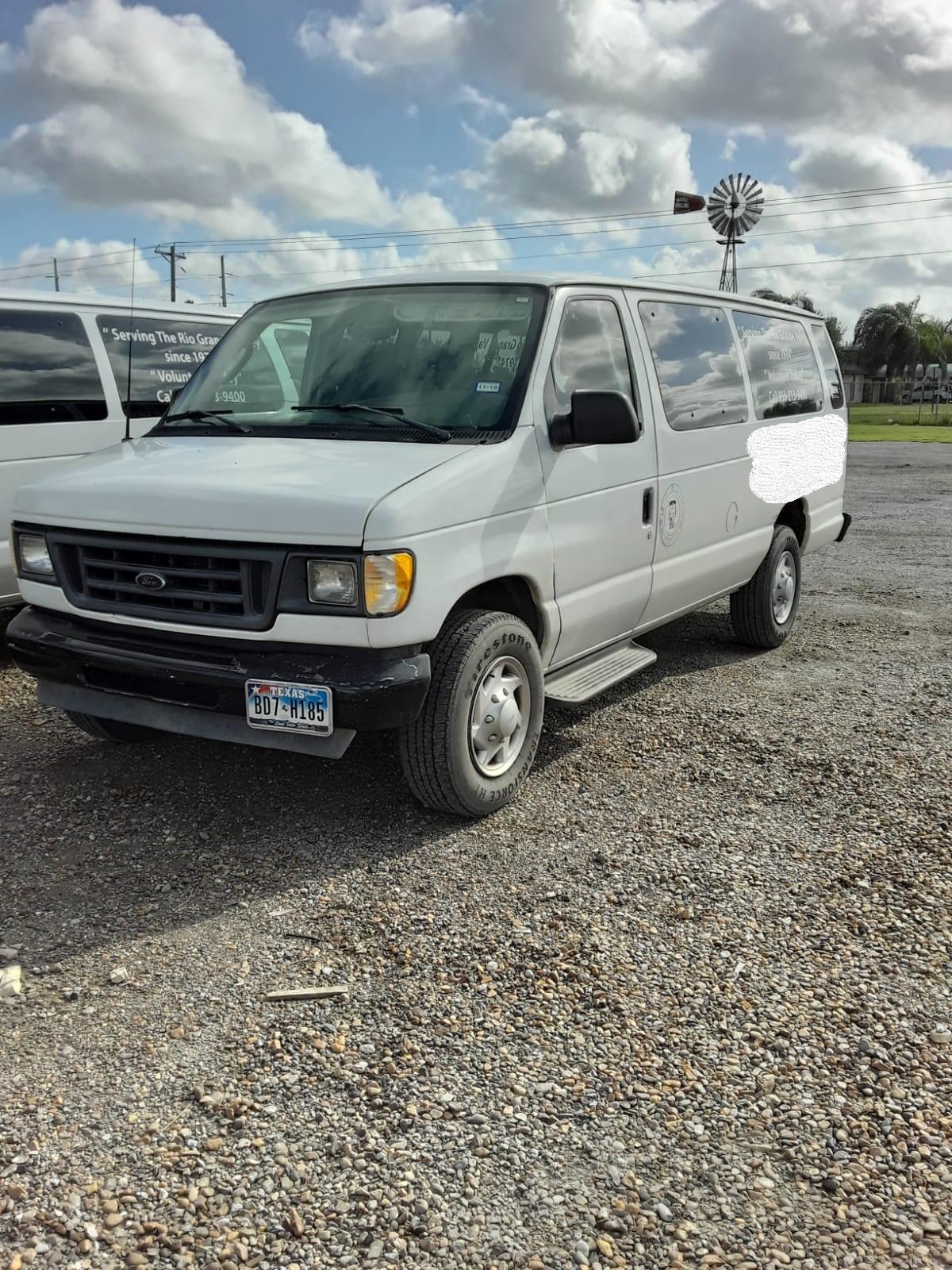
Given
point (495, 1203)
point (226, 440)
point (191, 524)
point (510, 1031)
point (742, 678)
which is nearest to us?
point (495, 1203)

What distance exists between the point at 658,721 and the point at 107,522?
9.48ft

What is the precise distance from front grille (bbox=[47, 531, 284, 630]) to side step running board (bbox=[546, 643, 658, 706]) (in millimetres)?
1420

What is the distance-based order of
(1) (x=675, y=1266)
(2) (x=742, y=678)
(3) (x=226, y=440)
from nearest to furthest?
1. (1) (x=675, y=1266)
2. (3) (x=226, y=440)
3. (2) (x=742, y=678)

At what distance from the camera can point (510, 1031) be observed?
9.41ft

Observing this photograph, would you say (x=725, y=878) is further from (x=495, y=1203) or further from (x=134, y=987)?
(x=134, y=987)

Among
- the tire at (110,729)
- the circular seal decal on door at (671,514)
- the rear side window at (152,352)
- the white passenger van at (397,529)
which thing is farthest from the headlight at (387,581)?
the rear side window at (152,352)

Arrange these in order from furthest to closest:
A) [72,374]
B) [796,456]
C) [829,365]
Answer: [829,365] < [796,456] < [72,374]

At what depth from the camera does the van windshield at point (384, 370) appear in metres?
4.25

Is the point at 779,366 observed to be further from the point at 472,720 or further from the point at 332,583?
the point at 332,583

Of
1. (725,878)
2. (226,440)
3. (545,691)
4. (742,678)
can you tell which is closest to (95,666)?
(226,440)

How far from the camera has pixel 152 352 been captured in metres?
7.15

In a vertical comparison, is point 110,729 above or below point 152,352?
below

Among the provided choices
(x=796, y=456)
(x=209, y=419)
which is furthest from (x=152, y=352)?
(x=796, y=456)

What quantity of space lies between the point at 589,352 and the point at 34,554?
248 cm
